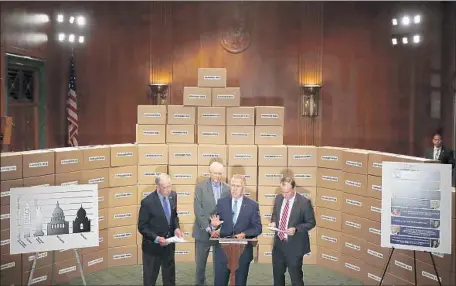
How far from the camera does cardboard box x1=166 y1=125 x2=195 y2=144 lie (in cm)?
673

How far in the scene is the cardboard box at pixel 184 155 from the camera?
21.8ft

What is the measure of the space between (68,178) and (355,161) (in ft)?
11.5

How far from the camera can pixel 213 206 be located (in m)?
5.58

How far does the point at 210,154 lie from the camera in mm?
6633

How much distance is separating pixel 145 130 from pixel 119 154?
0.52 meters

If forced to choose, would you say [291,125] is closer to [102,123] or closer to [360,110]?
[360,110]

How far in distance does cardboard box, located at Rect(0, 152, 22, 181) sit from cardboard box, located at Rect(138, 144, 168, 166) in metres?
1.69

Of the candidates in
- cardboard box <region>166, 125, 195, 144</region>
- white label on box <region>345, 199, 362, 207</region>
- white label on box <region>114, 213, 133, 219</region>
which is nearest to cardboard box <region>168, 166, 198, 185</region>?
cardboard box <region>166, 125, 195, 144</region>

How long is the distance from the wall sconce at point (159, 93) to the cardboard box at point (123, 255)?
354 centimetres

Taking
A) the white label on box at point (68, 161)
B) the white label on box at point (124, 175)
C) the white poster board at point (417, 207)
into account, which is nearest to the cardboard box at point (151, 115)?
the white label on box at point (124, 175)

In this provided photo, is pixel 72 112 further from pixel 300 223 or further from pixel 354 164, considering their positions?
pixel 300 223

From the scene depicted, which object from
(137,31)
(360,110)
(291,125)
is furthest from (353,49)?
(137,31)

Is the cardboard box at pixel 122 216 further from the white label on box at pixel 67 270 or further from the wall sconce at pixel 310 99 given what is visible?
the wall sconce at pixel 310 99

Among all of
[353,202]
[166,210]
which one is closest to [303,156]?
[353,202]
